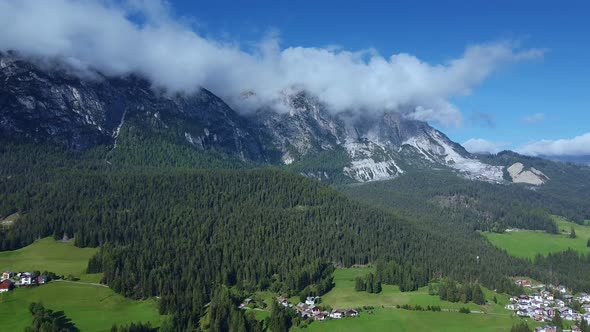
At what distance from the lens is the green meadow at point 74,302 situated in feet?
369

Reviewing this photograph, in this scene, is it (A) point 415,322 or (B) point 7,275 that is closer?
(A) point 415,322

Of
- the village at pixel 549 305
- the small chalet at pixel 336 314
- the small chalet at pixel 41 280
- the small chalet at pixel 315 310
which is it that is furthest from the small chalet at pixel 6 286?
the village at pixel 549 305

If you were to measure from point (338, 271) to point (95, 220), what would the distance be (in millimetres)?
92370

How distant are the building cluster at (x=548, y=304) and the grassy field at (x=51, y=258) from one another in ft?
383

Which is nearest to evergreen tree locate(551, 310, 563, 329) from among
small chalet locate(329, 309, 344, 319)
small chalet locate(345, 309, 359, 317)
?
small chalet locate(345, 309, 359, 317)

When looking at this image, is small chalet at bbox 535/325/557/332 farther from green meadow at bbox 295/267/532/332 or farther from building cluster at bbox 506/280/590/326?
green meadow at bbox 295/267/532/332

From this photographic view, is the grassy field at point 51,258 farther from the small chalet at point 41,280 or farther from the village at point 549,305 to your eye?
the village at point 549,305

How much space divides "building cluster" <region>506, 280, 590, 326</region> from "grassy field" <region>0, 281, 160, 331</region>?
93.6 meters

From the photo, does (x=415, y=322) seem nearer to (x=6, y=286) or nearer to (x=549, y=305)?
(x=549, y=305)

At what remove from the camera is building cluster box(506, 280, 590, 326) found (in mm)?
129625

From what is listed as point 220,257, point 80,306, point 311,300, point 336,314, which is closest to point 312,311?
point 336,314

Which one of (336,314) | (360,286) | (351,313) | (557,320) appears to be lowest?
(557,320)

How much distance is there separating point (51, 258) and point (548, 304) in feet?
495

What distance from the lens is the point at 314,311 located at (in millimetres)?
129125
